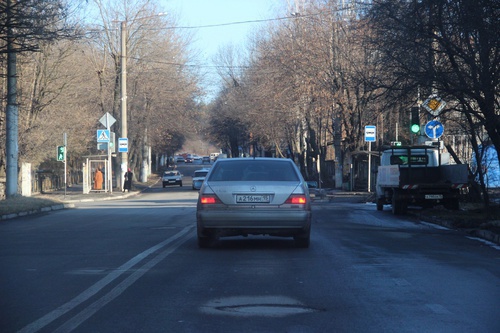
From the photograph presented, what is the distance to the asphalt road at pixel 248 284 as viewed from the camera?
22.3ft

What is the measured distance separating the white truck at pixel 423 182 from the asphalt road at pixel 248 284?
7.84 metres

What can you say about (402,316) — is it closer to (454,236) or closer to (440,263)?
(440,263)

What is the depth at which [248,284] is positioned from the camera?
890 centimetres

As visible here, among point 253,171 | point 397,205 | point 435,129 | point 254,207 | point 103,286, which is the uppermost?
point 435,129

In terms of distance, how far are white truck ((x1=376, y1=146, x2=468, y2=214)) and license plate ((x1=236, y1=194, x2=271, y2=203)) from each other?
11945 millimetres

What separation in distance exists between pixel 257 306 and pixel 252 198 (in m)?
4.71

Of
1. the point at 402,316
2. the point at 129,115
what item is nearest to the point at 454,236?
the point at 402,316

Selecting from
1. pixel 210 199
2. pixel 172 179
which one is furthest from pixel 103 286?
pixel 172 179

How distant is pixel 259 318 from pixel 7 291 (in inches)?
133

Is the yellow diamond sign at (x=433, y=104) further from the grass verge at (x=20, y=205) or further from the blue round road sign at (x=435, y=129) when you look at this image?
the grass verge at (x=20, y=205)

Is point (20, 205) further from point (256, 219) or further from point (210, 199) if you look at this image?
point (256, 219)

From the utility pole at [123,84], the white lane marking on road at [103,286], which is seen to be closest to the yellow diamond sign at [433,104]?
the white lane marking on road at [103,286]

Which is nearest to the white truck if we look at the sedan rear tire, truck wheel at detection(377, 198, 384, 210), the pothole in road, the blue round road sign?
truck wheel at detection(377, 198, 384, 210)

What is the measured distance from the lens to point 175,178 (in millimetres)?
59344
